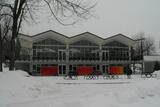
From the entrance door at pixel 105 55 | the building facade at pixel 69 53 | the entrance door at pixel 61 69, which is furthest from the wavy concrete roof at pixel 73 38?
the entrance door at pixel 61 69

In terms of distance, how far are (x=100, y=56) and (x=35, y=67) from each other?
12.8 m

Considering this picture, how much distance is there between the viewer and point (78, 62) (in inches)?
1715

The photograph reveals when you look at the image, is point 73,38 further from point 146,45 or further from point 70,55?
point 146,45

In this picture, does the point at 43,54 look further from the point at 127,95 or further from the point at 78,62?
the point at 127,95

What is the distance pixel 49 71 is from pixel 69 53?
5305 mm

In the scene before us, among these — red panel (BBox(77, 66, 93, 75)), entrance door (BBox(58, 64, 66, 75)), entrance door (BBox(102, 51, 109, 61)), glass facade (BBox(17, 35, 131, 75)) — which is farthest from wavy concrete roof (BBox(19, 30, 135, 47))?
red panel (BBox(77, 66, 93, 75))

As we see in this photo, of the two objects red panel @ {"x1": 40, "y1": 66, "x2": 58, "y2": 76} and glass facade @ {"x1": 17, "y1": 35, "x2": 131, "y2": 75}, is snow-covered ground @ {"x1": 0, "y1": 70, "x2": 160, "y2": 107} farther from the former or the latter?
glass facade @ {"x1": 17, "y1": 35, "x2": 131, "y2": 75}

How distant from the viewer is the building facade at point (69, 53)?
42500 millimetres

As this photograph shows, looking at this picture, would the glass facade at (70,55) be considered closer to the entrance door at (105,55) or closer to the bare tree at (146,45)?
the entrance door at (105,55)

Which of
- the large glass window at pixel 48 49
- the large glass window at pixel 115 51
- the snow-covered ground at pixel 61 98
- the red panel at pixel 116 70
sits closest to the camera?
the snow-covered ground at pixel 61 98

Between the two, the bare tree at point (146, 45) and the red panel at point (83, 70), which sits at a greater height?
the bare tree at point (146, 45)

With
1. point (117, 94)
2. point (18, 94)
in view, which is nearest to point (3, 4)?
point (18, 94)

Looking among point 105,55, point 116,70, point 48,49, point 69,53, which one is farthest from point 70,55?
point 116,70

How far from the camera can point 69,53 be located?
44.1 m
